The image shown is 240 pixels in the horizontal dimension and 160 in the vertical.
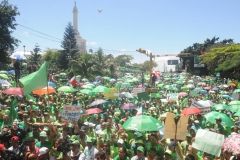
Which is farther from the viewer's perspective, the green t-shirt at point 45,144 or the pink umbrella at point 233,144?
the green t-shirt at point 45,144

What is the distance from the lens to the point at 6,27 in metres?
28.0

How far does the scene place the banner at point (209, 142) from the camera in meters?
4.48

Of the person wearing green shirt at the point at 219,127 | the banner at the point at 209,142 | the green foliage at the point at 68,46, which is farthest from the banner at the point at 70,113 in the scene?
the green foliage at the point at 68,46

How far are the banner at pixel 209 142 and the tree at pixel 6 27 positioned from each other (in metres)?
25.8

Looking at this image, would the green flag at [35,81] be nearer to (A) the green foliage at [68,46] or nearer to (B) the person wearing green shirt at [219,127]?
(B) the person wearing green shirt at [219,127]

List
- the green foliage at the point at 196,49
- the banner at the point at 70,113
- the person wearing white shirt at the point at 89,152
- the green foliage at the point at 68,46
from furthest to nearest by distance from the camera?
the green foliage at the point at 196,49
the green foliage at the point at 68,46
the banner at the point at 70,113
the person wearing white shirt at the point at 89,152

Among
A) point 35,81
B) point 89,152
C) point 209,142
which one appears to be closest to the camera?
point 209,142

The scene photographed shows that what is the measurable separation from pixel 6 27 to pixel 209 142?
90.4 ft

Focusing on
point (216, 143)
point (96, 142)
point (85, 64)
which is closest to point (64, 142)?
point (96, 142)

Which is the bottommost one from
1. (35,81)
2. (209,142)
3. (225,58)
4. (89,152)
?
(89,152)

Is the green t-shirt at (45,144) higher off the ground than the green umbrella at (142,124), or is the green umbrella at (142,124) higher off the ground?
the green umbrella at (142,124)

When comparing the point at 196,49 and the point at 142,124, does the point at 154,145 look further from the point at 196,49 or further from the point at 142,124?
the point at 196,49

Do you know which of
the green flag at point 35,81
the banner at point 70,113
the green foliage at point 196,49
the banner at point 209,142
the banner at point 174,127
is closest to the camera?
the banner at point 209,142

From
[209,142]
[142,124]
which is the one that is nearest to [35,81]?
[142,124]
